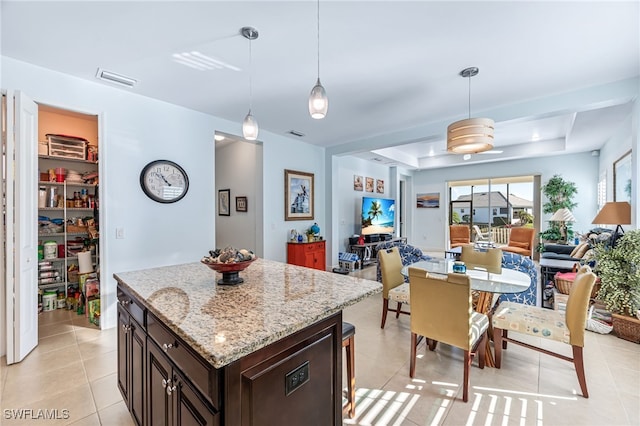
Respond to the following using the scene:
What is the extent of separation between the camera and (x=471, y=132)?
267 centimetres

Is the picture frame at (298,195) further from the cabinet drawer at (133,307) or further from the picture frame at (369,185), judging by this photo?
the cabinet drawer at (133,307)

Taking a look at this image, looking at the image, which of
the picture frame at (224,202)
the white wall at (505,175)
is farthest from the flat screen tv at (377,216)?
the picture frame at (224,202)

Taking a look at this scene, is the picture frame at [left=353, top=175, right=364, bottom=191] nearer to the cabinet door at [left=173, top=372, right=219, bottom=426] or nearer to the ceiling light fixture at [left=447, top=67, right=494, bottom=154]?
the ceiling light fixture at [left=447, top=67, right=494, bottom=154]

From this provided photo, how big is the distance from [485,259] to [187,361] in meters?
3.32

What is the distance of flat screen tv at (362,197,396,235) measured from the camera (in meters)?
6.79

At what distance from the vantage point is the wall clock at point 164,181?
11.0 ft

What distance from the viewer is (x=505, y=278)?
260cm

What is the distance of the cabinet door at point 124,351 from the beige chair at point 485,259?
3161 millimetres

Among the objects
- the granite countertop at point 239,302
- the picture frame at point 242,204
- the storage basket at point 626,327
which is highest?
the picture frame at point 242,204

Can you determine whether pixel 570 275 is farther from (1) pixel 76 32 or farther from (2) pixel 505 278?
(1) pixel 76 32

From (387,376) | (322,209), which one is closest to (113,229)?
(387,376)

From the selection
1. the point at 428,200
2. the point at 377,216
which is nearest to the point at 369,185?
the point at 377,216

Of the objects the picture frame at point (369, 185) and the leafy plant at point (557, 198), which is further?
the picture frame at point (369, 185)

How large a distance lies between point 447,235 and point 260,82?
24.4 feet
